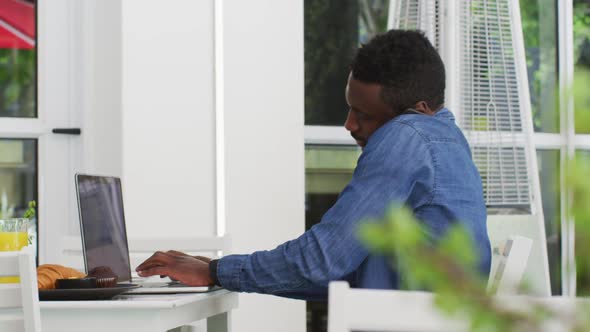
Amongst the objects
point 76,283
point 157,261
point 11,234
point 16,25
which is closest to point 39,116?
point 16,25

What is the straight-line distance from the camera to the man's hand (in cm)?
194

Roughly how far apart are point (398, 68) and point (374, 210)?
1.00 ft

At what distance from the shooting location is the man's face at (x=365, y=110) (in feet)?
6.33

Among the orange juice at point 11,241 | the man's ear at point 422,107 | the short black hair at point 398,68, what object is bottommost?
the orange juice at point 11,241

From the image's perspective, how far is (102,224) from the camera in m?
2.11

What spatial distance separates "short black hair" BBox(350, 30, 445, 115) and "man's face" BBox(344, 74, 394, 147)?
11 millimetres

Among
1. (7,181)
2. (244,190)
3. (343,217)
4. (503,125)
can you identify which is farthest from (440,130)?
(7,181)

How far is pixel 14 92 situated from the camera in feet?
12.1

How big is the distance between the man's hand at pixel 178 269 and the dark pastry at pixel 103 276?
0.06m

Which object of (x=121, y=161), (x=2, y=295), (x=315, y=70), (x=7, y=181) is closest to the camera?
(x=2, y=295)

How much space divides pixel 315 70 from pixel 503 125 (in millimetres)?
753

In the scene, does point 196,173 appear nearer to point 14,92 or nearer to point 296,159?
point 296,159

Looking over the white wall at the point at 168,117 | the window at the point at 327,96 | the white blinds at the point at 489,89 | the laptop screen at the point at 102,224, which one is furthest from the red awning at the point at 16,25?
the laptop screen at the point at 102,224

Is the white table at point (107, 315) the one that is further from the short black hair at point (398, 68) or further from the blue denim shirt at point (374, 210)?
the short black hair at point (398, 68)
